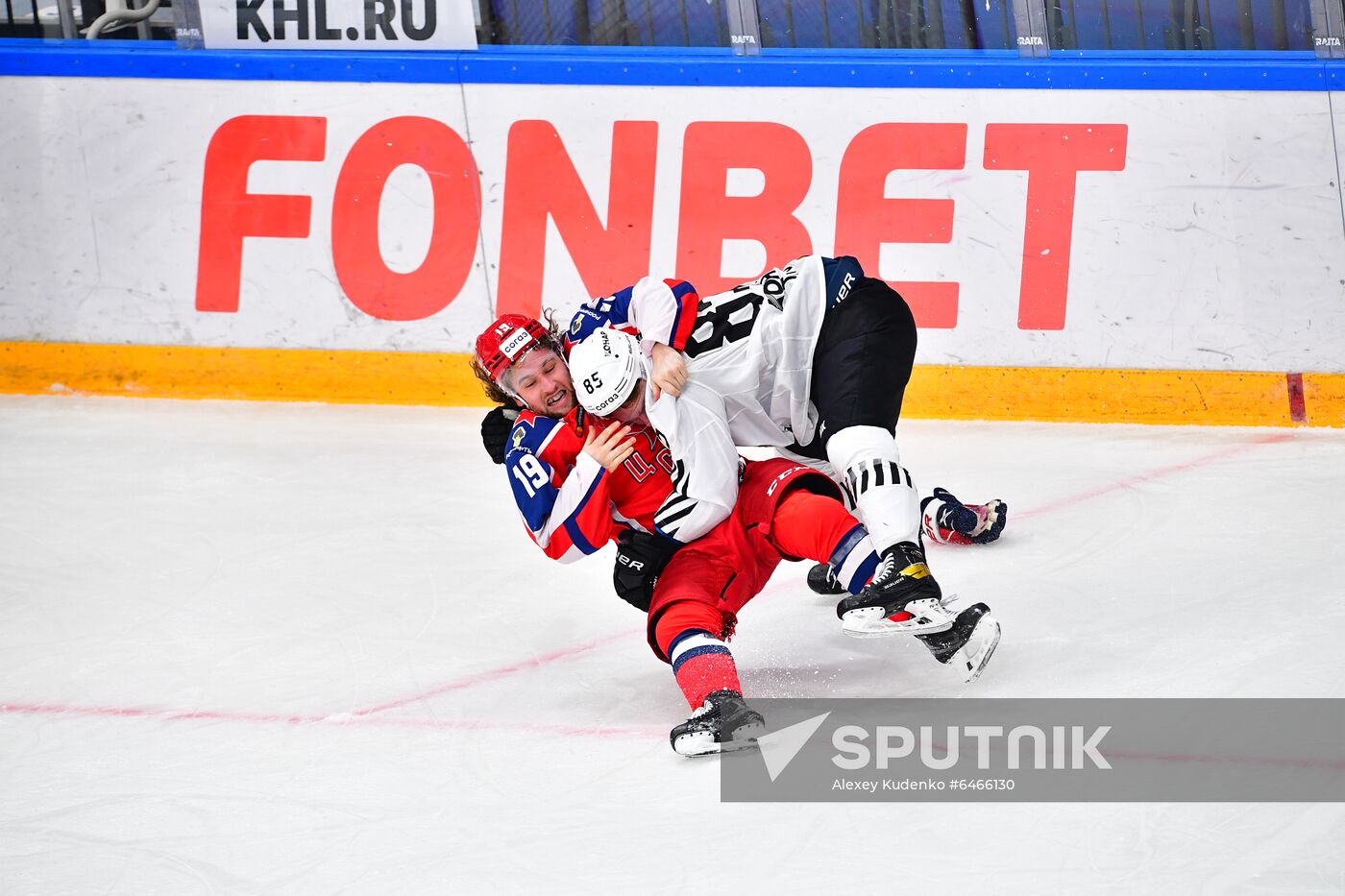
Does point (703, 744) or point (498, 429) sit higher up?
point (498, 429)

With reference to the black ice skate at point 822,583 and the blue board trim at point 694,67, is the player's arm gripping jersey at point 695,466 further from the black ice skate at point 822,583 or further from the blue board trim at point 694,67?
the blue board trim at point 694,67

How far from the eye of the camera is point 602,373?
285cm

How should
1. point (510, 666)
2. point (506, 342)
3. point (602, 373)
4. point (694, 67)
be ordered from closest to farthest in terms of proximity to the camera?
point (602, 373) < point (506, 342) < point (510, 666) < point (694, 67)

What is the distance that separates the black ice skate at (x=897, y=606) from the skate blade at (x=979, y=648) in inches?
3.7

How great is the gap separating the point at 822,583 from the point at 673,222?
2.06 meters

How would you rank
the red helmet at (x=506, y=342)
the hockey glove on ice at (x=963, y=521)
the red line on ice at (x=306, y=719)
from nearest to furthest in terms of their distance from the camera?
the red line on ice at (x=306, y=719) < the red helmet at (x=506, y=342) < the hockey glove on ice at (x=963, y=521)

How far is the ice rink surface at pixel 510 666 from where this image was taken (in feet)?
7.52

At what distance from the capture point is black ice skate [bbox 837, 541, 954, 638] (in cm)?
260

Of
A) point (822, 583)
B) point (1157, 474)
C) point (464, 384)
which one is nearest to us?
point (822, 583)

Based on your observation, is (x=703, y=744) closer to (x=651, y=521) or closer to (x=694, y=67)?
(x=651, y=521)

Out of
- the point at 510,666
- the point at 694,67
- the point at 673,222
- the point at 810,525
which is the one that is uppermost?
the point at 694,67

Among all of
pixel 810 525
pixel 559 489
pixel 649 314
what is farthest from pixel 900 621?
pixel 649 314

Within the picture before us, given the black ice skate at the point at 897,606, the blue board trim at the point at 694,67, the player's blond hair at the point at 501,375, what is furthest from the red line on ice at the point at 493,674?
the blue board trim at the point at 694,67

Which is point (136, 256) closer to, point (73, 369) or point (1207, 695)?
point (73, 369)
